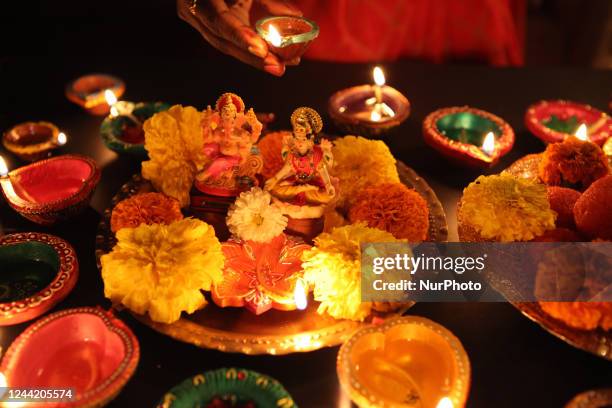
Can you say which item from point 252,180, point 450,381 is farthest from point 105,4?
point 450,381

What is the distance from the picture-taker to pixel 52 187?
152cm

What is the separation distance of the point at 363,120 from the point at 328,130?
154 millimetres

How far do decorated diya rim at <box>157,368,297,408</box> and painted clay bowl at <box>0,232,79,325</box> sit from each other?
15.4 inches

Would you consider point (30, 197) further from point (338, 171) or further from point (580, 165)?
point (580, 165)

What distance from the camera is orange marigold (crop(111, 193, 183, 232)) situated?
1282 millimetres

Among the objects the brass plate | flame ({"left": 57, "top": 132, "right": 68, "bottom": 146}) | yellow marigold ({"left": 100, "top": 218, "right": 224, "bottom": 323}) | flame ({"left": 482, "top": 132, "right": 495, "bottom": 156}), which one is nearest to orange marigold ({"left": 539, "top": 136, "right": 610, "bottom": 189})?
flame ({"left": 482, "top": 132, "right": 495, "bottom": 156})

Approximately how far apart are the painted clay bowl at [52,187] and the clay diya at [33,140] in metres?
0.17

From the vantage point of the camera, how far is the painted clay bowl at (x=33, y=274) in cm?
120

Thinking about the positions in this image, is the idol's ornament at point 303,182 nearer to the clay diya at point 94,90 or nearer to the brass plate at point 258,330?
the brass plate at point 258,330

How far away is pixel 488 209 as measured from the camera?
49.6 inches

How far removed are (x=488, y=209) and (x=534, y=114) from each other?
2.28 ft

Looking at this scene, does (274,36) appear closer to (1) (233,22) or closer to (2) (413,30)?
(1) (233,22)

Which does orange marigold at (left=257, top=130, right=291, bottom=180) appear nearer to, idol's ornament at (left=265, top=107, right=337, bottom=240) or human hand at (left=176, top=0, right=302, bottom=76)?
idol's ornament at (left=265, top=107, right=337, bottom=240)

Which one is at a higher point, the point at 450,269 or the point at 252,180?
the point at 252,180
